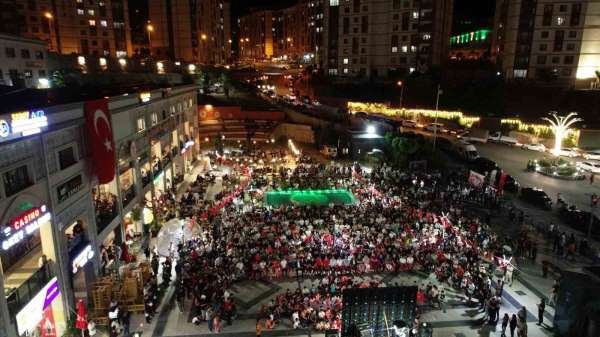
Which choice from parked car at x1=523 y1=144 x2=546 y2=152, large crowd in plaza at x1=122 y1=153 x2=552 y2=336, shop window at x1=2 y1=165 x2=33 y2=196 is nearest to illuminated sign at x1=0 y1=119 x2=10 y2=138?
shop window at x1=2 y1=165 x2=33 y2=196

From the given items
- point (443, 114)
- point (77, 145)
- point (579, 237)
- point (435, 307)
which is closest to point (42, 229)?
point (77, 145)

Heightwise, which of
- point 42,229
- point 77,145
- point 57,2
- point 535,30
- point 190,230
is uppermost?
point 57,2

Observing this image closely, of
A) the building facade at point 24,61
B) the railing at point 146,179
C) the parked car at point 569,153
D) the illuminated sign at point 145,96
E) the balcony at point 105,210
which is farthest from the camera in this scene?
the parked car at point 569,153

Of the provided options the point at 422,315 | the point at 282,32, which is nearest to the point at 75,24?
the point at 422,315

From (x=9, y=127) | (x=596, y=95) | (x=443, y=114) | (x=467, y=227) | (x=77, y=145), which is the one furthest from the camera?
(x=443, y=114)

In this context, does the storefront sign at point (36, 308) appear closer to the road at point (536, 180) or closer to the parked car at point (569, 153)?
the road at point (536, 180)

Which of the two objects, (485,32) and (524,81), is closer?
(524,81)

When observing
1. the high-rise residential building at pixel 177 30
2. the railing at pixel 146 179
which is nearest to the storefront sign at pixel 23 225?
the railing at pixel 146 179

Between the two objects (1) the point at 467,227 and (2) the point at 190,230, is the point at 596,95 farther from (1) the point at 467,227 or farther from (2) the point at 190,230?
(2) the point at 190,230
